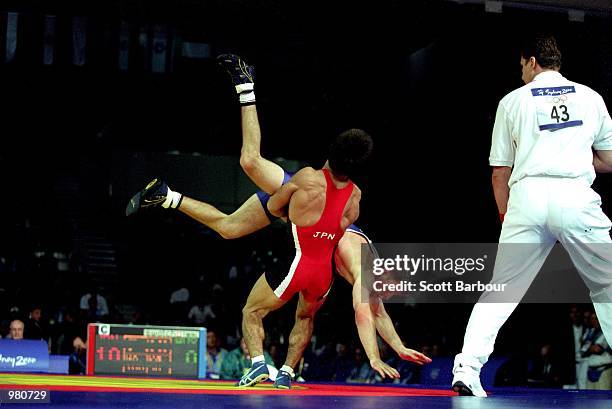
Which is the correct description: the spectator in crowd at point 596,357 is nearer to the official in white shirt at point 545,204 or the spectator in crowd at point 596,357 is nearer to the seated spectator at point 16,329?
the official in white shirt at point 545,204

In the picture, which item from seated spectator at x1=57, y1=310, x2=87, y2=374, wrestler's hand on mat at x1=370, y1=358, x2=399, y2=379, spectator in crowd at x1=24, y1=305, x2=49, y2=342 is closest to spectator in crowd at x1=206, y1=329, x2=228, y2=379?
seated spectator at x1=57, y1=310, x2=87, y2=374

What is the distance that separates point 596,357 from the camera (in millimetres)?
9172

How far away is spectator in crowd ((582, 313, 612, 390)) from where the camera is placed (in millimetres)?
9083

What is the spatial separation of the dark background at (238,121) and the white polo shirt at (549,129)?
17.7ft

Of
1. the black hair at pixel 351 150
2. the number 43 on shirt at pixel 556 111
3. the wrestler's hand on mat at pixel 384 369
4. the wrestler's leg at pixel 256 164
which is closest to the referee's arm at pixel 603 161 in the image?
the number 43 on shirt at pixel 556 111

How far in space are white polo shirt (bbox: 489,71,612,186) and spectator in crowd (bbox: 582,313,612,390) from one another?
5.45 meters

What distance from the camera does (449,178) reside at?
13.1 metres

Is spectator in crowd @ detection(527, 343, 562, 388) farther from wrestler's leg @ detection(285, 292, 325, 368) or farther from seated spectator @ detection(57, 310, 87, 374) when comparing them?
seated spectator @ detection(57, 310, 87, 374)

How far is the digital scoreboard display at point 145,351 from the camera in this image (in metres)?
7.83

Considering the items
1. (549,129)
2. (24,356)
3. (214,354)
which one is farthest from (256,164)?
(214,354)

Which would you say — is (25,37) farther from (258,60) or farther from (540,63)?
(540,63)

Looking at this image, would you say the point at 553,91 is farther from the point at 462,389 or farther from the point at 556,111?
the point at 462,389

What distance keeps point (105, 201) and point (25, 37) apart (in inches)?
163

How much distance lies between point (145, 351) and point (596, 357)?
4.55 m
